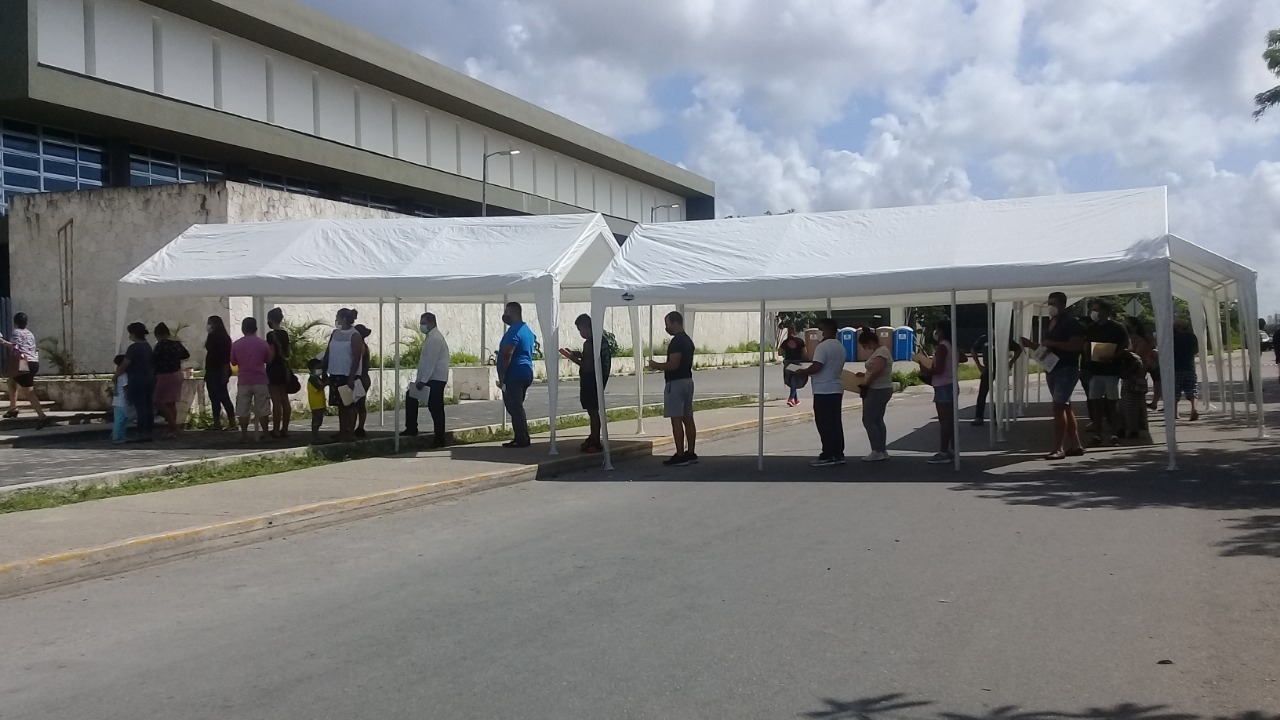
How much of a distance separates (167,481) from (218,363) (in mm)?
4342

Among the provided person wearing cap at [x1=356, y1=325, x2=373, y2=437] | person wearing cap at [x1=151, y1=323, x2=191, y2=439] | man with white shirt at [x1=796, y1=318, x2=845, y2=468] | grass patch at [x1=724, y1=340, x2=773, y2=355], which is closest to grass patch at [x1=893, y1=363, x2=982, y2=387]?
grass patch at [x1=724, y1=340, x2=773, y2=355]

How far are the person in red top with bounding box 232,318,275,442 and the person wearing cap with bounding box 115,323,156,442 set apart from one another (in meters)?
1.13

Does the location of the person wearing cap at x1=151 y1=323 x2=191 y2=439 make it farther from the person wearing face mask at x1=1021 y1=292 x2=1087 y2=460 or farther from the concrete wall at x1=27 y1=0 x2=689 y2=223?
the concrete wall at x1=27 y1=0 x2=689 y2=223

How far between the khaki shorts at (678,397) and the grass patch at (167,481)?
429 centimetres

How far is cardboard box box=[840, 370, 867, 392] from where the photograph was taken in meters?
13.4

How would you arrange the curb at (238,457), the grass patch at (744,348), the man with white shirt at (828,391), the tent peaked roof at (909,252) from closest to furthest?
the curb at (238,457), the tent peaked roof at (909,252), the man with white shirt at (828,391), the grass patch at (744,348)

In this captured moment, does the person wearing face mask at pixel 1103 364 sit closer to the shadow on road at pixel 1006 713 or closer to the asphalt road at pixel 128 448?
the asphalt road at pixel 128 448

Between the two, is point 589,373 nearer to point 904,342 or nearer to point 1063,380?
point 1063,380

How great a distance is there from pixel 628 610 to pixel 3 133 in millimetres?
27824

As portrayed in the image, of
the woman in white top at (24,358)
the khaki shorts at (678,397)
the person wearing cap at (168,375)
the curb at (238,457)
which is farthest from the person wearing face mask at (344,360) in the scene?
the woman in white top at (24,358)

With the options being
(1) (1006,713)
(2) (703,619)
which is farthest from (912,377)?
(1) (1006,713)

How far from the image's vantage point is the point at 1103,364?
1421 cm

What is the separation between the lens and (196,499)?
10523mm

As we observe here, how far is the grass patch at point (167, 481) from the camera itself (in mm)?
10410
